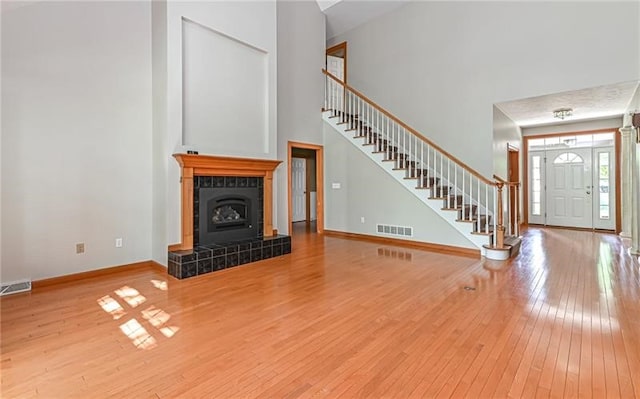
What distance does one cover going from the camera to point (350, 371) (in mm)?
1887

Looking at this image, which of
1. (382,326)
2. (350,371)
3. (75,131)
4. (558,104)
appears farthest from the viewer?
(558,104)

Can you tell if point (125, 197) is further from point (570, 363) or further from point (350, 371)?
point (570, 363)

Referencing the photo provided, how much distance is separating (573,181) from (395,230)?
5206mm

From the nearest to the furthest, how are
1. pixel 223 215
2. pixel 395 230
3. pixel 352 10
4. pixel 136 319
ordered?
pixel 136 319 → pixel 223 215 → pixel 395 230 → pixel 352 10

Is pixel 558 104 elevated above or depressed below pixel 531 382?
above

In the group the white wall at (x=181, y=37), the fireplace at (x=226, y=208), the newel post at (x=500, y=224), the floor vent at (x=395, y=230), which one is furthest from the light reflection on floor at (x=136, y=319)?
the newel post at (x=500, y=224)

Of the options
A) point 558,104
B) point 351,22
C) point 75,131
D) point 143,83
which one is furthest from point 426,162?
point 75,131

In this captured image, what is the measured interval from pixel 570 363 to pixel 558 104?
5.50 meters

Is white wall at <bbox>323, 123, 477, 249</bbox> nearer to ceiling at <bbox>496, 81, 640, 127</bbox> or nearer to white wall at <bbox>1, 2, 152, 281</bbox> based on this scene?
ceiling at <bbox>496, 81, 640, 127</bbox>

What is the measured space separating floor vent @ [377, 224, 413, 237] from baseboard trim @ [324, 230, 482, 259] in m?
0.12

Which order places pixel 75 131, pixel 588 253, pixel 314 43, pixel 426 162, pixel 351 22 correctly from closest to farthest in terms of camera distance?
pixel 75 131 → pixel 588 253 → pixel 426 162 → pixel 314 43 → pixel 351 22

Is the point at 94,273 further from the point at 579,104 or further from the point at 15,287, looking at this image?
the point at 579,104

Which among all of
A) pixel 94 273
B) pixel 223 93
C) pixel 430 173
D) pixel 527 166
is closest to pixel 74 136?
pixel 94 273

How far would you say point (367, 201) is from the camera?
6469 mm
